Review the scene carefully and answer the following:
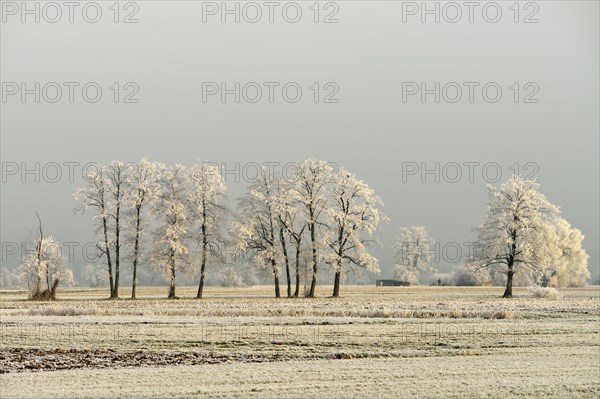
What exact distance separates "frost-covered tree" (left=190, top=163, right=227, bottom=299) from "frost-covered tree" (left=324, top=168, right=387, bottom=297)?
9.21m

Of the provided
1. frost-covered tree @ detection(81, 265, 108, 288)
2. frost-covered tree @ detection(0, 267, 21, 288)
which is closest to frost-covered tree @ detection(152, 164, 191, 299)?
frost-covered tree @ detection(81, 265, 108, 288)

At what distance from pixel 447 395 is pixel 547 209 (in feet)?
200

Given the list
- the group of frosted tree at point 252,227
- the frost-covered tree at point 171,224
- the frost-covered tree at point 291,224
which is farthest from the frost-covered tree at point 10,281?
the frost-covered tree at point 291,224

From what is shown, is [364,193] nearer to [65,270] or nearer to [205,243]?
[205,243]

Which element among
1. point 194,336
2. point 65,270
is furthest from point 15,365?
point 65,270

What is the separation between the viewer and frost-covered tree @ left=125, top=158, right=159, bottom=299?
2704 inches

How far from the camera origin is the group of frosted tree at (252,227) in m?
68.6

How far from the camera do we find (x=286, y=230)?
70312 mm

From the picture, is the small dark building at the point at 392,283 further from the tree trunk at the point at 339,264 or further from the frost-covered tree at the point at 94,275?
the tree trunk at the point at 339,264

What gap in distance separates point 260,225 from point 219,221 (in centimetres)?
371

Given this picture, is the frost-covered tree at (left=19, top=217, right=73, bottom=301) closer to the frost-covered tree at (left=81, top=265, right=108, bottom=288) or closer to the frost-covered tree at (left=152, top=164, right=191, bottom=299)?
the frost-covered tree at (left=152, top=164, right=191, bottom=299)

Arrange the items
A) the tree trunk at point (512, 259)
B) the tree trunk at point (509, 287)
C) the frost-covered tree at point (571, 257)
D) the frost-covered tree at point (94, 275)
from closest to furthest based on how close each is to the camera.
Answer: the tree trunk at point (509, 287), the tree trunk at point (512, 259), the frost-covered tree at point (571, 257), the frost-covered tree at point (94, 275)

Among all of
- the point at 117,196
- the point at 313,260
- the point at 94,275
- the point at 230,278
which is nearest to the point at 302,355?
the point at 313,260

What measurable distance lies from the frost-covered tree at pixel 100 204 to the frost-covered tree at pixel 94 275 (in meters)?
73.5
